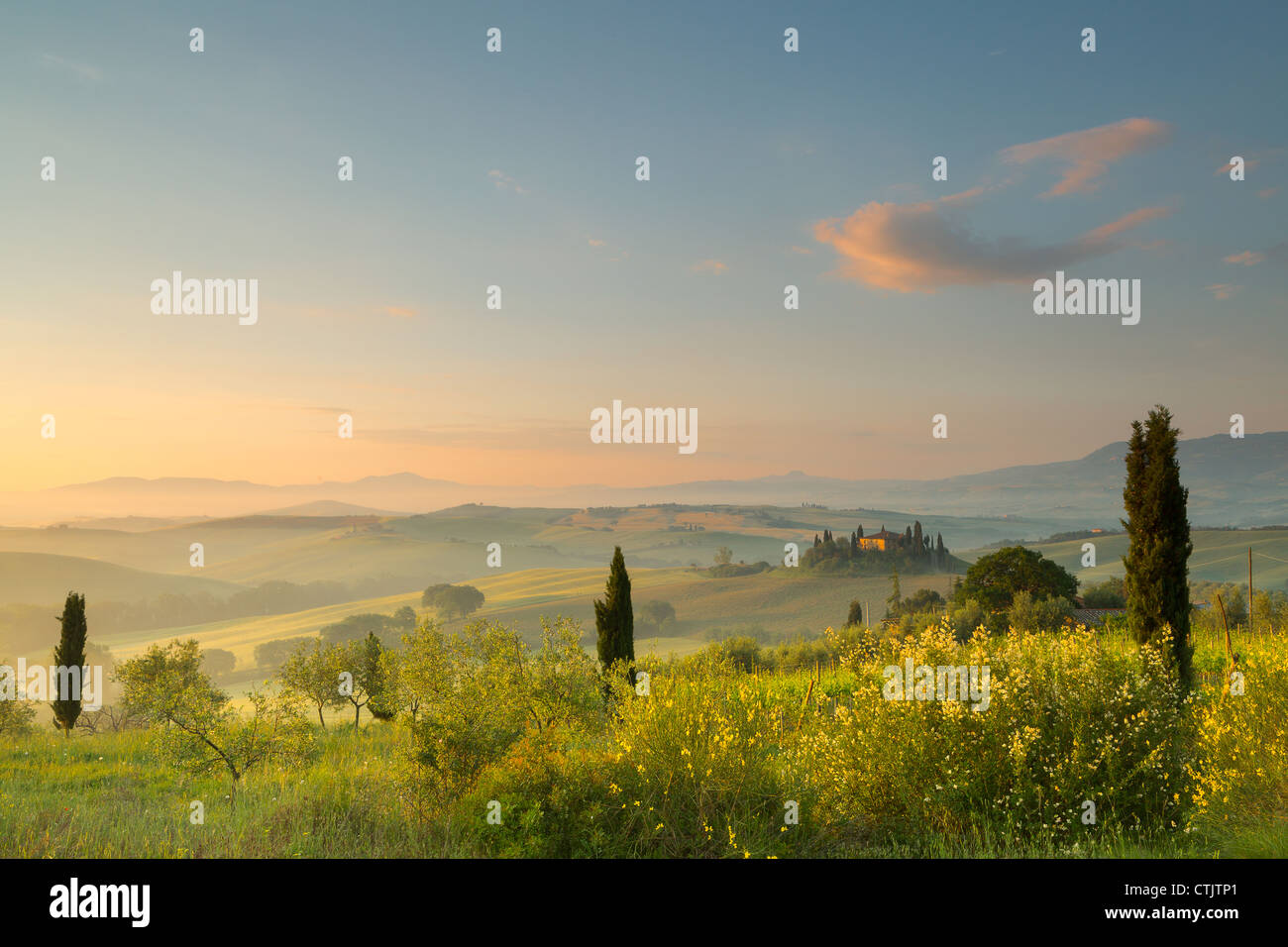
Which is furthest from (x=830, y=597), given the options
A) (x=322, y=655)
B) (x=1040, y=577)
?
(x=322, y=655)

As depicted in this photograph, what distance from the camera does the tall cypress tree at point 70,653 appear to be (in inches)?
747

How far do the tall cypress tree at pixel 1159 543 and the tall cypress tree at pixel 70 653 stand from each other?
82.0ft

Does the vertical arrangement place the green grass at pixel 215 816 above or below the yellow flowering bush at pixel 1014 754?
below

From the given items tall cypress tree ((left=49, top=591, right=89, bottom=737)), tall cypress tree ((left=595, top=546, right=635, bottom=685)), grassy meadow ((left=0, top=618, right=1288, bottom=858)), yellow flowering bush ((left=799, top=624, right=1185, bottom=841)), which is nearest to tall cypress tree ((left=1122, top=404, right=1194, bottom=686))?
grassy meadow ((left=0, top=618, right=1288, bottom=858))

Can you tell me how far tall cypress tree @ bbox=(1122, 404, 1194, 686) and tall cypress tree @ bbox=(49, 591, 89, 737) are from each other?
25.0 m

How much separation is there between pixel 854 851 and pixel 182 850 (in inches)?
242

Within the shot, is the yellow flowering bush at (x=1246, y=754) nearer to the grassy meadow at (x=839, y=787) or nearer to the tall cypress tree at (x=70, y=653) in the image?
the grassy meadow at (x=839, y=787)

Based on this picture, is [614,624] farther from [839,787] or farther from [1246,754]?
[1246,754]

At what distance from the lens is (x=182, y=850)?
655cm

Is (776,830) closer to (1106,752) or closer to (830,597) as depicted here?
(1106,752)

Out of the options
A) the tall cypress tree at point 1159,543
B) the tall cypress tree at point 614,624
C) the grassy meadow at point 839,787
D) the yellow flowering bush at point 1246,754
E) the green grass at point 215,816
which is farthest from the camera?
the tall cypress tree at point 614,624

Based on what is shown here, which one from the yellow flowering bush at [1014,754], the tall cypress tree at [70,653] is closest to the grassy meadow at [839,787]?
the yellow flowering bush at [1014,754]
